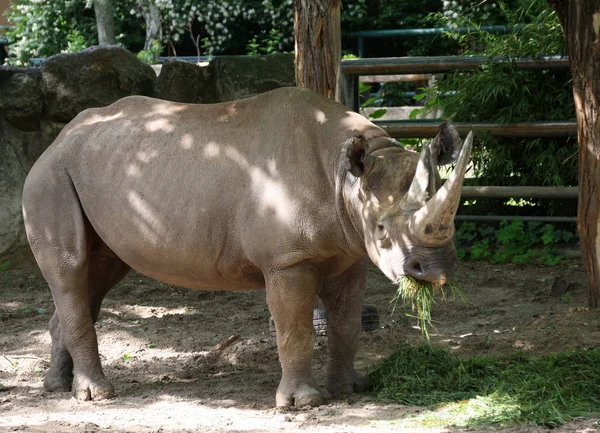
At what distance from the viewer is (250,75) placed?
A: 9.71 m

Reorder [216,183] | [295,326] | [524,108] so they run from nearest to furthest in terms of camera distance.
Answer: [295,326]
[216,183]
[524,108]

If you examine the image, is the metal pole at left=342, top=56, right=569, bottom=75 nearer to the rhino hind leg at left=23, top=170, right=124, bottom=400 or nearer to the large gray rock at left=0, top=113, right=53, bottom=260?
the large gray rock at left=0, top=113, right=53, bottom=260

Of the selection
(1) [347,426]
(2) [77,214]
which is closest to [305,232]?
(1) [347,426]

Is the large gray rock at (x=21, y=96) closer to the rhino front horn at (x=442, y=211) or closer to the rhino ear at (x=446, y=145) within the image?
the rhino ear at (x=446, y=145)

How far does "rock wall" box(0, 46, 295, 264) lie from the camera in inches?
373

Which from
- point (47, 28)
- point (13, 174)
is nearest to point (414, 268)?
point (13, 174)

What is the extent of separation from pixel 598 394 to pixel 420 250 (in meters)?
1.47

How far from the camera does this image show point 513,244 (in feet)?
32.4

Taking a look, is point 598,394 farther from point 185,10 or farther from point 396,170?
point 185,10

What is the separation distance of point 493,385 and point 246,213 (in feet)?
5.71

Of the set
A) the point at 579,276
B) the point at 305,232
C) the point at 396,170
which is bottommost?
the point at 579,276

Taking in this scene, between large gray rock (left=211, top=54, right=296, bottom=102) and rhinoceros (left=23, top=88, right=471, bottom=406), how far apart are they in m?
3.23

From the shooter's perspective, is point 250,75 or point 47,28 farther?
point 47,28

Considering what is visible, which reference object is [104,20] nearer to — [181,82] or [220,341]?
[181,82]
